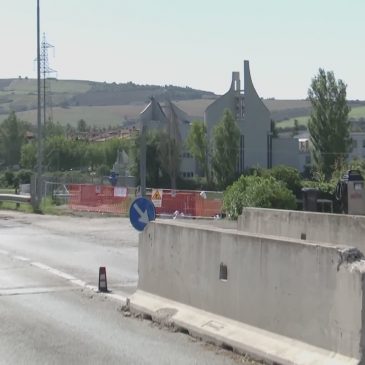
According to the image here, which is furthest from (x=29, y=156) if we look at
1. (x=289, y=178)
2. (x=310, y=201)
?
(x=310, y=201)

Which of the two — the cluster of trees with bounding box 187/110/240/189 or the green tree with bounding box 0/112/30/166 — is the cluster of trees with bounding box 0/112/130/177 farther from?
the cluster of trees with bounding box 187/110/240/189

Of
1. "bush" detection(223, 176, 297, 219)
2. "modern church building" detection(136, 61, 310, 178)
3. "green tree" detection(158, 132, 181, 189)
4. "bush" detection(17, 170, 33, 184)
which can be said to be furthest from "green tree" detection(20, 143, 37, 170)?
"bush" detection(223, 176, 297, 219)

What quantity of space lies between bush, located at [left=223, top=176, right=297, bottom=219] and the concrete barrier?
15.8 metres

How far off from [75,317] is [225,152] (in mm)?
76468

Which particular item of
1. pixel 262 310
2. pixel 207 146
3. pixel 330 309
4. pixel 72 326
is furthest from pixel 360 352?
pixel 207 146

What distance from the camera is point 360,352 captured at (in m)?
6.07

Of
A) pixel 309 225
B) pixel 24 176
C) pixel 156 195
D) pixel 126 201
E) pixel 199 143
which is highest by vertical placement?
pixel 199 143

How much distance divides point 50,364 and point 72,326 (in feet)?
6.13

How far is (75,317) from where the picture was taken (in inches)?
373

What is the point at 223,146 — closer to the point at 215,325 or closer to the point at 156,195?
the point at 156,195

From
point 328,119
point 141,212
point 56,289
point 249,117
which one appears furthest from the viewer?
point 249,117

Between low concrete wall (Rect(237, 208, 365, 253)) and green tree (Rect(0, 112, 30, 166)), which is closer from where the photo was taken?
low concrete wall (Rect(237, 208, 365, 253))

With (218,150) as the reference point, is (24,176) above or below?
below

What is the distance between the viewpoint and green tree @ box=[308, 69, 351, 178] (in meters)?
76.6
